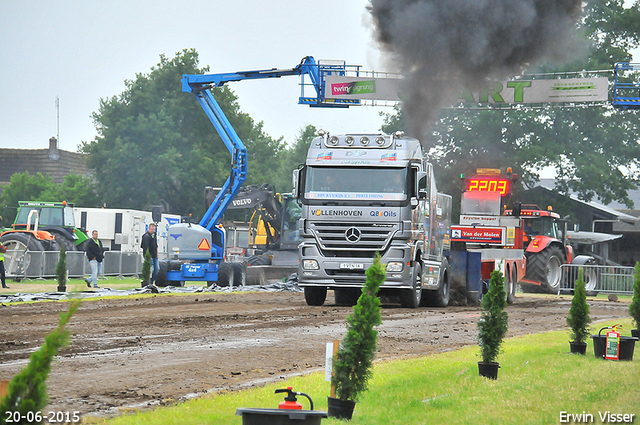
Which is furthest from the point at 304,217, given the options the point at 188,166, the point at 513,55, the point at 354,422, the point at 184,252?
the point at 188,166

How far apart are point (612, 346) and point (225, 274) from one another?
17.7m

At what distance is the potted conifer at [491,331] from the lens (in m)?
8.67

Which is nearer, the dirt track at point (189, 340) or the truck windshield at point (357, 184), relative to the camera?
the dirt track at point (189, 340)

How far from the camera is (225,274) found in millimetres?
26844

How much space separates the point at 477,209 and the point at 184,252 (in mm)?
9785

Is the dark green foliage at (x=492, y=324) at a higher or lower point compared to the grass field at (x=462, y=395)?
higher

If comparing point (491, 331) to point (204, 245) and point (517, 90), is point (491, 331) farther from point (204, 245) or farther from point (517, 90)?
point (517, 90)

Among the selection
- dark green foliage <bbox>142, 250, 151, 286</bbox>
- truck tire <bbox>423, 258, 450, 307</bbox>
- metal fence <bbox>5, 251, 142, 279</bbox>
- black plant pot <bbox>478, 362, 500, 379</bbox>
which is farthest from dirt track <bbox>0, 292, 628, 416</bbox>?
metal fence <bbox>5, 251, 142, 279</bbox>

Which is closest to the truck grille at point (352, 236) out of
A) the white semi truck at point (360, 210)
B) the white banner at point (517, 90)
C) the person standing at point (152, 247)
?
the white semi truck at point (360, 210)

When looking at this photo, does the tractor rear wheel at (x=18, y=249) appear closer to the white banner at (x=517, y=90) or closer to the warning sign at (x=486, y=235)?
the white banner at (x=517, y=90)

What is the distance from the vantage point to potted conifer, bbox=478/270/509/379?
8.67 meters

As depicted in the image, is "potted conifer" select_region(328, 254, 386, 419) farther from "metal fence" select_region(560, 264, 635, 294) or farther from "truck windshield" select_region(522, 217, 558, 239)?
"truck windshield" select_region(522, 217, 558, 239)

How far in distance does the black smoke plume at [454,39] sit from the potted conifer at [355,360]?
18027mm

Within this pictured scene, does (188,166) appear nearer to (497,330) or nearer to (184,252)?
(184,252)
